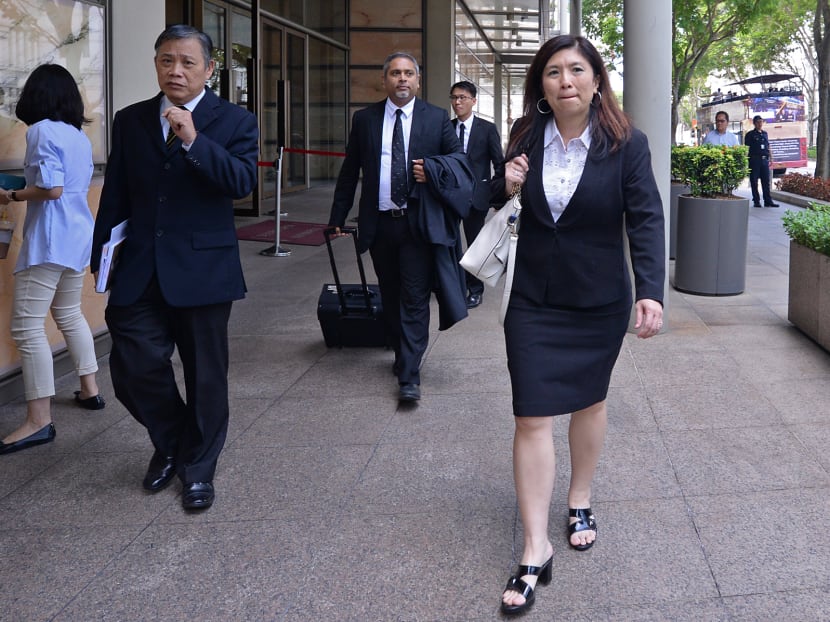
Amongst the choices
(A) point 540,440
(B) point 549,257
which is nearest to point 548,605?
(A) point 540,440

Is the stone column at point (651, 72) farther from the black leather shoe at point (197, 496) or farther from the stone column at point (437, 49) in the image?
the stone column at point (437, 49)

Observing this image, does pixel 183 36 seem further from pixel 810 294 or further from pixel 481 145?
pixel 481 145

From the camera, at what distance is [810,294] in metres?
7.29

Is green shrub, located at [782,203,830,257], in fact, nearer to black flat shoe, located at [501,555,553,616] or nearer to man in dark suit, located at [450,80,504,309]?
man in dark suit, located at [450,80,504,309]

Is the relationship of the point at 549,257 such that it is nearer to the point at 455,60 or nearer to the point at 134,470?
the point at 134,470

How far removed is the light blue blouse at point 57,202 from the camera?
193 inches

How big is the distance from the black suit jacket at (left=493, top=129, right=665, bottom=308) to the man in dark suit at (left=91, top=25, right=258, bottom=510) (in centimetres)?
125

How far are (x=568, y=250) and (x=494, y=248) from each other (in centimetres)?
26

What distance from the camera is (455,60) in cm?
2256

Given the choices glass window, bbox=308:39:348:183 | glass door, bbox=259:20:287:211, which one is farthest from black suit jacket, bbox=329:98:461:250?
glass window, bbox=308:39:348:183

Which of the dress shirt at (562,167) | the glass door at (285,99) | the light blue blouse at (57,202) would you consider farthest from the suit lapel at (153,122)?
the glass door at (285,99)

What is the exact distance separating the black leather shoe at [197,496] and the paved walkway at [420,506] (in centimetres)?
5

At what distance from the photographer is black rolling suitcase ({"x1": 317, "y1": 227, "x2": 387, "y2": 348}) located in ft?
23.2

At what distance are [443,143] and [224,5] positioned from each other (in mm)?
10562
